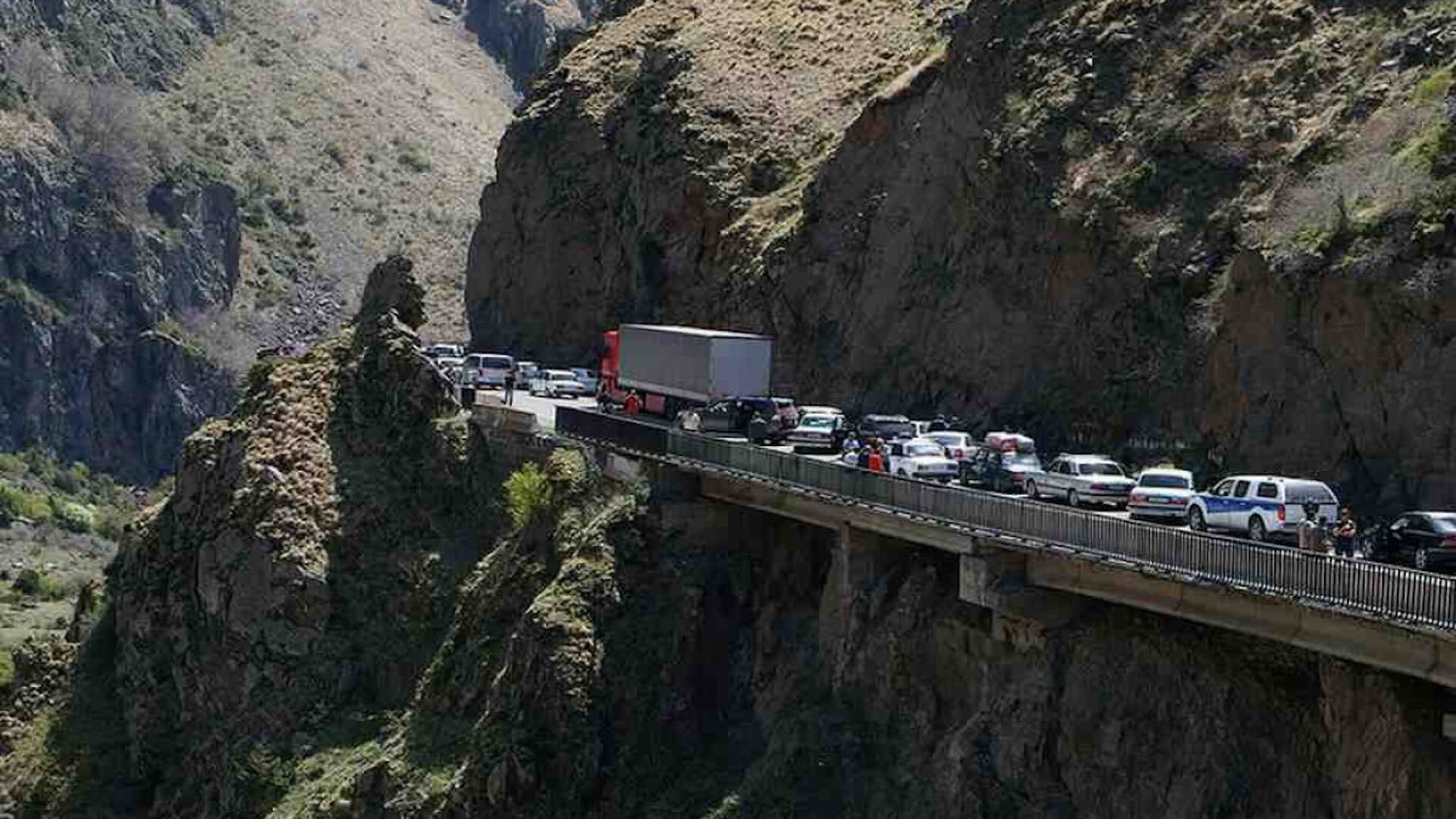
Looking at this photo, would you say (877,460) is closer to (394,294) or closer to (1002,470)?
(1002,470)

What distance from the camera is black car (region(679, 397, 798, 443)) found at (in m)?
68.5

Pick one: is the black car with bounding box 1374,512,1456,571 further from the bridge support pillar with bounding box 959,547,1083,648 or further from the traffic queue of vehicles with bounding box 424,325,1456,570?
the bridge support pillar with bounding box 959,547,1083,648

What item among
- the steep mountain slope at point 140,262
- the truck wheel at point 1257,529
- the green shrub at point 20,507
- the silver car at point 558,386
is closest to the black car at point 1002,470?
the truck wheel at point 1257,529

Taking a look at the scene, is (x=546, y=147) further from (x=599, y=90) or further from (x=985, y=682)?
(x=985, y=682)

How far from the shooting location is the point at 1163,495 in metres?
49.9

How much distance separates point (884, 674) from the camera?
5281 centimetres

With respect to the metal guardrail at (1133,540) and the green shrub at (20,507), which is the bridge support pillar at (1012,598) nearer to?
the metal guardrail at (1133,540)

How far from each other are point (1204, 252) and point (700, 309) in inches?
1086

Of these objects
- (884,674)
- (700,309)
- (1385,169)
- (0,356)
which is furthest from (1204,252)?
(0,356)

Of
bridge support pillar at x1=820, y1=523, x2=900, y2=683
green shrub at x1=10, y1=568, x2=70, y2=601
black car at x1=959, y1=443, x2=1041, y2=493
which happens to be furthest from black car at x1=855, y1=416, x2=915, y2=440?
green shrub at x1=10, y1=568, x2=70, y2=601

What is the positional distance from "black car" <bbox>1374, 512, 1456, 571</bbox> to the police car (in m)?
2.56

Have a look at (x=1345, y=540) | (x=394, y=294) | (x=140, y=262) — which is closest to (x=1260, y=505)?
(x=1345, y=540)

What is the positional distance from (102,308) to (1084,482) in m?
141

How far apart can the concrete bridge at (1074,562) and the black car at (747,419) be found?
436cm
